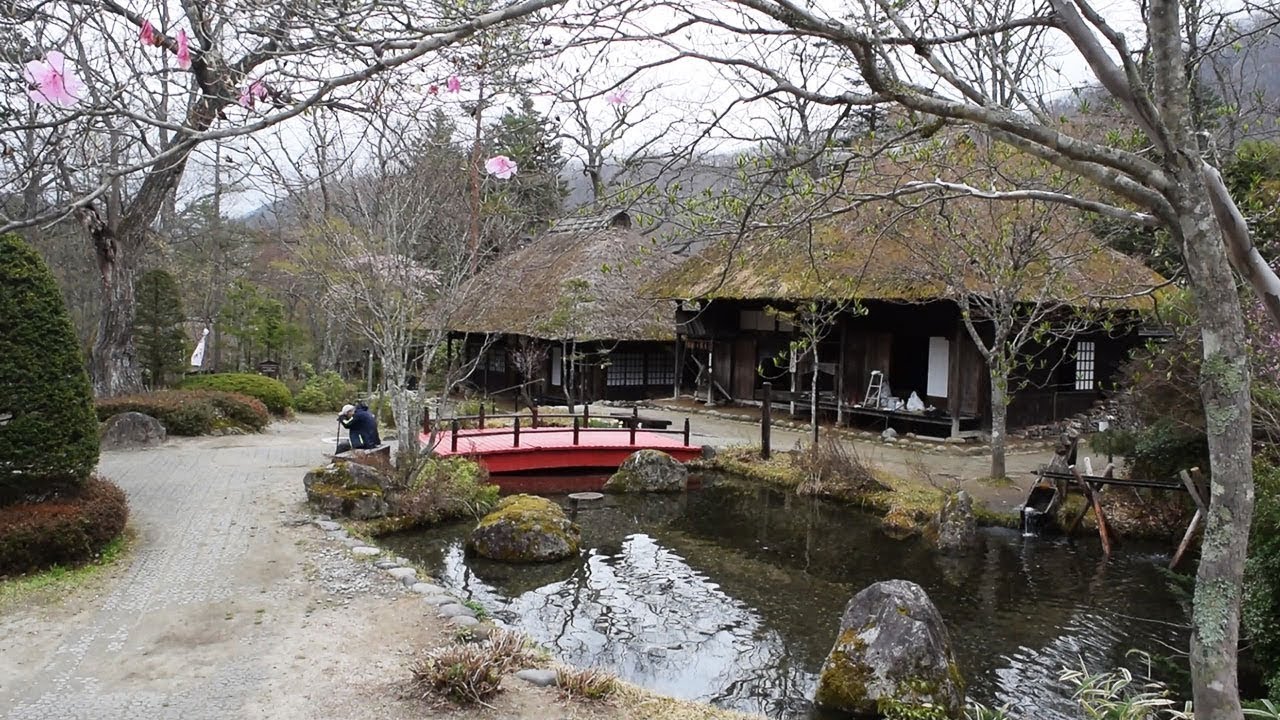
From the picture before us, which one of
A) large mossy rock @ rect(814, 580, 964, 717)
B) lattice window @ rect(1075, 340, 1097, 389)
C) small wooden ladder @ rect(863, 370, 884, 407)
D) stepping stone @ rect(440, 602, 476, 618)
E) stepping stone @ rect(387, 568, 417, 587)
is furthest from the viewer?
lattice window @ rect(1075, 340, 1097, 389)

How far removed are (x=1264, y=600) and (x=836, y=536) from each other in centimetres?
524

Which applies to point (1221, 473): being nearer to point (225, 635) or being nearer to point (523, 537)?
point (225, 635)

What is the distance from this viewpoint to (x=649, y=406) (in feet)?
69.6

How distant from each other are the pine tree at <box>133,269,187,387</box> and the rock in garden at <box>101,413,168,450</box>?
228 inches

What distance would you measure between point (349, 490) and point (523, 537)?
237 centimetres

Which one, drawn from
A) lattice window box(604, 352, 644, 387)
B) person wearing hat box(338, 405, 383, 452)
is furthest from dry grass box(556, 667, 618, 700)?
lattice window box(604, 352, 644, 387)

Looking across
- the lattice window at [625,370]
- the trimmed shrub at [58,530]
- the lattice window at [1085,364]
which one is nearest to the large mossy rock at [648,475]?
the trimmed shrub at [58,530]

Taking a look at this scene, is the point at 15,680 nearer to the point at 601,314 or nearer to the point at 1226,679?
the point at 1226,679

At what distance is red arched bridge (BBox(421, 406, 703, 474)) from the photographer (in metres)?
13.2

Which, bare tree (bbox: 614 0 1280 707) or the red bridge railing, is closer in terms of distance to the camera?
bare tree (bbox: 614 0 1280 707)

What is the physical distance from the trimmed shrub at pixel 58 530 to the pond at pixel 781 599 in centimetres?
273

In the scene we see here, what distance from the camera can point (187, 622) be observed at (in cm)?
611

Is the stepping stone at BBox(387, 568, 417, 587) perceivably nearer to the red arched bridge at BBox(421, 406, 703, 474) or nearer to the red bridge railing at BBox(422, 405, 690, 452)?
the red arched bridge at BBox(421, 406, 703, 474)

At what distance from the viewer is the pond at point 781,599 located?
641cm
